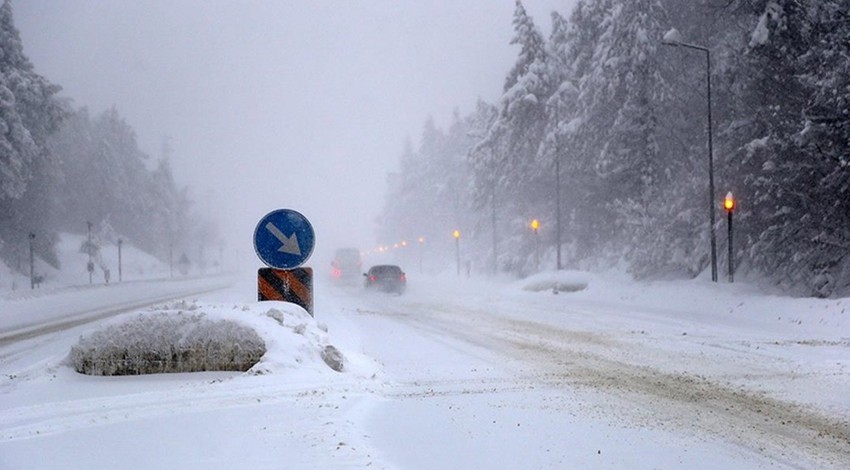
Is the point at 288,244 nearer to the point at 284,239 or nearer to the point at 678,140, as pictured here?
the point at 284,239

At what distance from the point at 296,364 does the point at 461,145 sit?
240 ft

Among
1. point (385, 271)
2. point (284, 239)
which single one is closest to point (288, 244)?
point (284, 239)

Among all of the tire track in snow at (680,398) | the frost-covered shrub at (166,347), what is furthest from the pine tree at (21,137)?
the frost-covered shrub at (166,347)

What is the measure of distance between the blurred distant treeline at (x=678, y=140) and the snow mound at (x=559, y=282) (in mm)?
2754

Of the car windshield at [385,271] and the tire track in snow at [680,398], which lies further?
the car windshield at [385,271]

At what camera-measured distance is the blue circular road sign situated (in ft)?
29.9

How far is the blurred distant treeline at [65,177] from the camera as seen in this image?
4119 cm

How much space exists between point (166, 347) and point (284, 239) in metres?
2.26

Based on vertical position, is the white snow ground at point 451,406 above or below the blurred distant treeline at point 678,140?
below

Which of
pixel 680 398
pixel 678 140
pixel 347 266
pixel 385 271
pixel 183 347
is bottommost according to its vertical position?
pixel 347 266

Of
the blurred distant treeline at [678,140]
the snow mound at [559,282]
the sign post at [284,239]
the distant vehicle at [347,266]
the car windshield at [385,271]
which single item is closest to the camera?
the sign post at [284,239]

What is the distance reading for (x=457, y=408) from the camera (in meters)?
6.70

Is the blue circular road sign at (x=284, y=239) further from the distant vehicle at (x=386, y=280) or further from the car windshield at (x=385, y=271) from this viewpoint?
the car windshield at (x=385, y=271)

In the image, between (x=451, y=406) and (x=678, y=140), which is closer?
(x=451, y=406)
